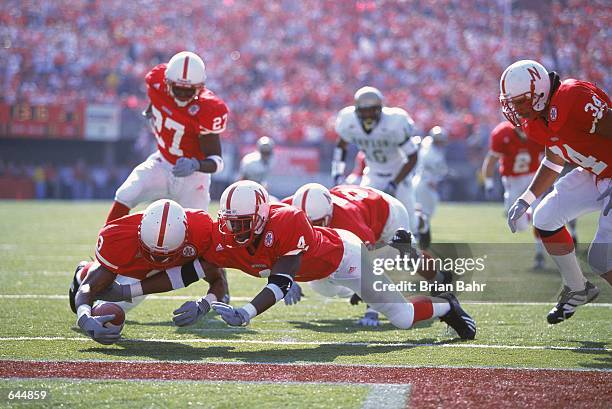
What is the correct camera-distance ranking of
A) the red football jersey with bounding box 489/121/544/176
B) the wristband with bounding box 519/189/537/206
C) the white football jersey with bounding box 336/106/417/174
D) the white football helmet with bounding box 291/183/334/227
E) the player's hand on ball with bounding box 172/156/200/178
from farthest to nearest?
the red football jersey with bounding box 489/121/544/176
the white football jersey with bounding box 336/106/417/174
the player's hand on ball with bounding box 172/156/200/178
the white football helmet with bounding box 291/183/334/227
the wristband with bounding box 519/189/537/206

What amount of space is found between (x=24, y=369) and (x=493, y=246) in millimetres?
4582

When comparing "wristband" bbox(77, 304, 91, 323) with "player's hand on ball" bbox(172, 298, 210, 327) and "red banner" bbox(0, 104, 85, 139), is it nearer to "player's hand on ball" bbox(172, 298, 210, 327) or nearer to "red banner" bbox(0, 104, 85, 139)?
"player's hand on ball" bbox(172, 298, 210, 327)

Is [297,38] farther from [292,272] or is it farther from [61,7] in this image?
[292,272]

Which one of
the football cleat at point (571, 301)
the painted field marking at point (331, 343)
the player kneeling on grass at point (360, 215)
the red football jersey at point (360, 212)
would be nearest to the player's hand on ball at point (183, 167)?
the player kneeling on grass at point (360, 215)

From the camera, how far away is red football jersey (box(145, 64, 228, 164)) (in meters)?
6.16

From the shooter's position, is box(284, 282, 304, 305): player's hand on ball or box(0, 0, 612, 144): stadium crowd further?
box(0, 0, 612, 144): stadium crowd

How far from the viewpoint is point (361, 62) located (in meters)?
21.7

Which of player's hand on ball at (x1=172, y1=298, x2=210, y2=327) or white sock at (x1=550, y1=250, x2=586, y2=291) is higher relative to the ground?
white sock at (x1=550, y1=250, x2=586, y2=291)

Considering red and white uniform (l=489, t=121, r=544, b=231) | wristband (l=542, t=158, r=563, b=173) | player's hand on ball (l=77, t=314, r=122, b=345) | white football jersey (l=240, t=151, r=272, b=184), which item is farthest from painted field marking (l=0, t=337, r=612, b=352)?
white football jersey (l=240, t=151, r=272, b=184)

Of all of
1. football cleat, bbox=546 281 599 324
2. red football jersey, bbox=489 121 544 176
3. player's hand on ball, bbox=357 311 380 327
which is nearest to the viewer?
football cleat, bbox=546 281 599 324

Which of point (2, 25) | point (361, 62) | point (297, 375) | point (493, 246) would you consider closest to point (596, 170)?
point (297, 375)

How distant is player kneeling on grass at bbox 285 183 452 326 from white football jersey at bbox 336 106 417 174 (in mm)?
1752

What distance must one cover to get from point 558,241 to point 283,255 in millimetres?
1582

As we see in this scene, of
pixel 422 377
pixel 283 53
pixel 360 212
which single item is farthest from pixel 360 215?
pixel 283 53
